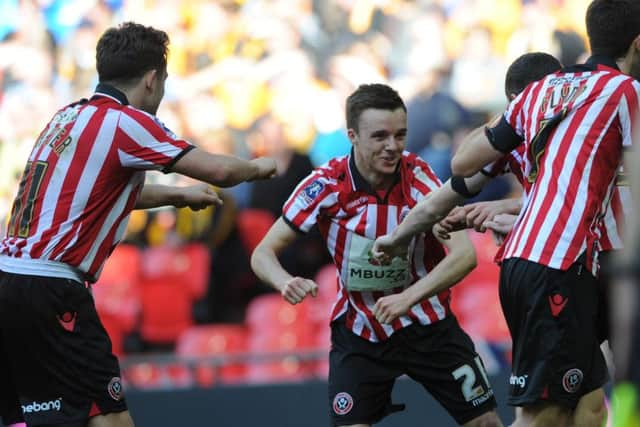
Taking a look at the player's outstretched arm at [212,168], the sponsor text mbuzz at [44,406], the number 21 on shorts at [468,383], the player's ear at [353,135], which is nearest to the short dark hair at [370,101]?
the player's ear at [353,135]

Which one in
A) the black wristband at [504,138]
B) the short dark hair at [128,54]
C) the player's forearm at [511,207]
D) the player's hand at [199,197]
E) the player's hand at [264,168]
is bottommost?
the player's forearm at [511,207]

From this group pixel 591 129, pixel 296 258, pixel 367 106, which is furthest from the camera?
pixel 296 258

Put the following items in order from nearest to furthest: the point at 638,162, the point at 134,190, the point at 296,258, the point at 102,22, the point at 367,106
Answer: the point at 638,162 < the point at 134,190 < the point at 367,106 < the point at 296,258 < the point at 102,22

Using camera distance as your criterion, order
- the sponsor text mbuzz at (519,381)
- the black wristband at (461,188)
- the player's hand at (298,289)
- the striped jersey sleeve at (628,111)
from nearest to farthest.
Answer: the striped jersey sleeve at (628,111) → the sponsor text mbuzz at (519,381) → the black wristband at (461,188) → the player's hand at (298,289)

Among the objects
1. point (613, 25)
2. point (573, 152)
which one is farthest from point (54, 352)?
point (613, 25)

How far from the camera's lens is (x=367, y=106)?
5535 millimetres

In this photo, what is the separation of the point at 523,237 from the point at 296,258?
463 centimetres

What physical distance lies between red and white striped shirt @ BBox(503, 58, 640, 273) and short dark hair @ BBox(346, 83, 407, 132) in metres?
0.99

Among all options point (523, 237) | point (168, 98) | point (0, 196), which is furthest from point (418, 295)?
point (0, 196)

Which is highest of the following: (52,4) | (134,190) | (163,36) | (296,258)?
(52,4)

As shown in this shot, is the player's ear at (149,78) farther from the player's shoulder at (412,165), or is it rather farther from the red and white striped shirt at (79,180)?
the player's shoulder at (412,165)

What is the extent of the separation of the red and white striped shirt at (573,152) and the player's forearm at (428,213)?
12.6 inches

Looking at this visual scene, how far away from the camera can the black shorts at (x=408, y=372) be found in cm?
540

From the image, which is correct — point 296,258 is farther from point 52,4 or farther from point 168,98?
point 52,4
